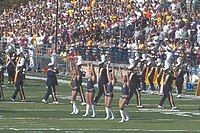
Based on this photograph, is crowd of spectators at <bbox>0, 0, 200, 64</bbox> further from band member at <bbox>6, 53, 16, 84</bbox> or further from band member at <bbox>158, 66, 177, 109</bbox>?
band member at <bbox>158, 66, 177, 109</bbox>

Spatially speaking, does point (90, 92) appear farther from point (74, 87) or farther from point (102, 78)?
point (102, 78)

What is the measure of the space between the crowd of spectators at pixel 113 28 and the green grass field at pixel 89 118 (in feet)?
22.3

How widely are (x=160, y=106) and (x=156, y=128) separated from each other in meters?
7.23

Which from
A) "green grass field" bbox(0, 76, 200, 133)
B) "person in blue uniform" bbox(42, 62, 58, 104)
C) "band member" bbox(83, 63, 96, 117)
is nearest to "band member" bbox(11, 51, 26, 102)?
"green grass field" bbox(0, 76, 200, 133)

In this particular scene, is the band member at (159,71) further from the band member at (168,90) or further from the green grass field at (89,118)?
the band member at (168,90)

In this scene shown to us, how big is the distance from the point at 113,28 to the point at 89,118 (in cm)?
1956

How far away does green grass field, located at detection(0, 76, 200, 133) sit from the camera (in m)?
26.8

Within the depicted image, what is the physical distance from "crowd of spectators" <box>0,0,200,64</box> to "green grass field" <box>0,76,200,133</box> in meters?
6.80

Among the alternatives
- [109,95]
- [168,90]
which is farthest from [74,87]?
[168,90]

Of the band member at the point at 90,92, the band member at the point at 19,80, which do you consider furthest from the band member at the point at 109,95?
the band member at the point at 19,80

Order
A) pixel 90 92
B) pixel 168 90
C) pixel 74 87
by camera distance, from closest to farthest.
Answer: pixel 90 92 < pixel 74 87 < pixel 168 90

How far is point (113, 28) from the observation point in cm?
4909

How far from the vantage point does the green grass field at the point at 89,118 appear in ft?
87.9

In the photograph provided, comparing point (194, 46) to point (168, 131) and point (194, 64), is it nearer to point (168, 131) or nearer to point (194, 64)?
point (194, 64)
